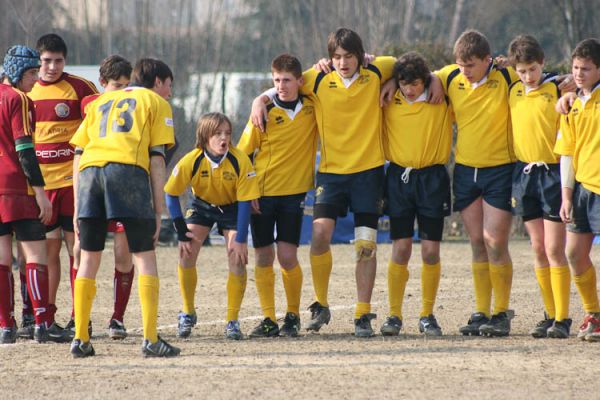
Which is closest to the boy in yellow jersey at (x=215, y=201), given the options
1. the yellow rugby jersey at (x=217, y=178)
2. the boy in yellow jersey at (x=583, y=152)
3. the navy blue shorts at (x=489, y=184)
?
the yellow rugby jersey at (x=217, y=178)

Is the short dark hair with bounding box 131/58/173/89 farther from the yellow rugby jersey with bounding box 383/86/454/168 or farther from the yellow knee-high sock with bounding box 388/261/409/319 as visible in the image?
the yellow knee-high sock with bounding box 388/261/409/319

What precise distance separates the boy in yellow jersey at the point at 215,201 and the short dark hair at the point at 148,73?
2.38 feet

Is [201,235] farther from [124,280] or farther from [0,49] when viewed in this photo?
[0,49]

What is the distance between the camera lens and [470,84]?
27.6 feet

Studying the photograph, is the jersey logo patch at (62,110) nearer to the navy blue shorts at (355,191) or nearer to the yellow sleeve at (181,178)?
the yellow sleeve at (181,178)

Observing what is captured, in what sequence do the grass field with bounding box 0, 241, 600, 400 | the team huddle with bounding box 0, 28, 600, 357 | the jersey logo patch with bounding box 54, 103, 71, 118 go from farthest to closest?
the jersey logo patch with bounding box 54, 103, 71, 118 < the team huddle with bounding box 0, 28, 600, 357 < the grass field with bounding box 0, 241, 600, 400

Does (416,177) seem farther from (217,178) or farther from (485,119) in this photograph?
(217,178)

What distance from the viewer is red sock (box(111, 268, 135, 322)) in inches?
336

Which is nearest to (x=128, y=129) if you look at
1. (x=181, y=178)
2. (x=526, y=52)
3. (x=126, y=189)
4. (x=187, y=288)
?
(x=126, y=189)

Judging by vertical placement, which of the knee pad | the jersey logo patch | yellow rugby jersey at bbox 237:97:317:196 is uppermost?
the jersey logo patch

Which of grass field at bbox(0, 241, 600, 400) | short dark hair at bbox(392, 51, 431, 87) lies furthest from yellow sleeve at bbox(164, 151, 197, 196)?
short dark hair at bbox(392, 51, 431, 87)

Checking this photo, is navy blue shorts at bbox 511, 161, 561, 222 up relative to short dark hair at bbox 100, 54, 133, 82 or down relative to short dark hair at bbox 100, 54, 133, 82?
down

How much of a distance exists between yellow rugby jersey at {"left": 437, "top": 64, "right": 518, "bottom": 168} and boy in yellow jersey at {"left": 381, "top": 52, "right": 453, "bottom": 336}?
164 millimetres

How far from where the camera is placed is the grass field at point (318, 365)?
6.36m
